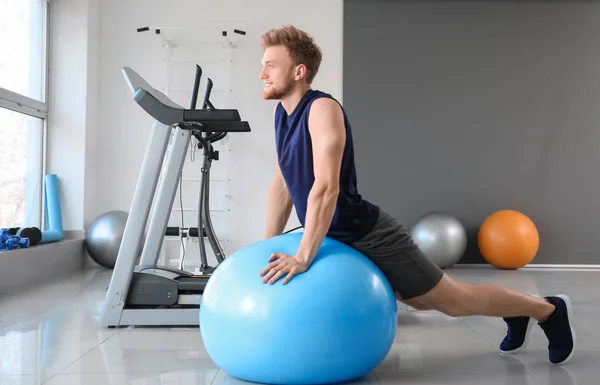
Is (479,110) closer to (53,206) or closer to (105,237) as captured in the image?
(105,237)

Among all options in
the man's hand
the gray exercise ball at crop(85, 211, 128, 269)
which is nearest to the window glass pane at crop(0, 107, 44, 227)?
the gray exercise ball at crop(85, 211, 128, 269)

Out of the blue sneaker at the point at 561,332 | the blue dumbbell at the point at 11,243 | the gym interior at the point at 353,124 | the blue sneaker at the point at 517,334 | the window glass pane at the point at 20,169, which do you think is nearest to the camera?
the blue sneaker at the point at 561,332

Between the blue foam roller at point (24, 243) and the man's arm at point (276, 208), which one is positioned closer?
the man's arm at point (276, 208)

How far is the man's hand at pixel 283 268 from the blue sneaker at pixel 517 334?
967 mm

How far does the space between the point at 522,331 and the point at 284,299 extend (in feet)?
3.60

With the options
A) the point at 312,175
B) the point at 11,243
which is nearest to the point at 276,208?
the point at 312,175

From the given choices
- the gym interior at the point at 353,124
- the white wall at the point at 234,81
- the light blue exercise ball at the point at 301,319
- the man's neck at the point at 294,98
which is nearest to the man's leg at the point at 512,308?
the light blue exercise ball at the point at 301,319

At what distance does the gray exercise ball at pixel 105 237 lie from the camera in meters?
5.34

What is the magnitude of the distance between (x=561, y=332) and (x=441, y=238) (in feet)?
10.6

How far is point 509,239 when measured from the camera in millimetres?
5559

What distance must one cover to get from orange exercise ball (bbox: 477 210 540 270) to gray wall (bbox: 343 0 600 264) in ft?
1.42

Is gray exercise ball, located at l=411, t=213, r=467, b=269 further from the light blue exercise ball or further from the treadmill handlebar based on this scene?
the light blue exercise ball

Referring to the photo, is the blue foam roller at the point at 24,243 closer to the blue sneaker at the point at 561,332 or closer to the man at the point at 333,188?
the man at the point at 333,188

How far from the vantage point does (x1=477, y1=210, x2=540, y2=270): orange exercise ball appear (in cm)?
555
